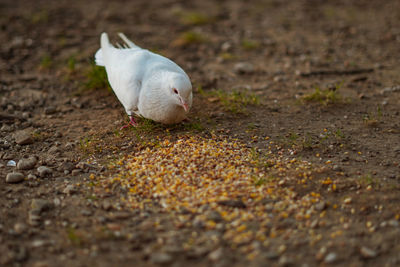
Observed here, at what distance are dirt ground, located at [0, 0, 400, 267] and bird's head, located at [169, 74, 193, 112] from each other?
15.5 inches

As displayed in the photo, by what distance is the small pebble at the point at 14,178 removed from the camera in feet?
12.0

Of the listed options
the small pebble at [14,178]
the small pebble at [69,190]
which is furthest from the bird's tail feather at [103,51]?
the small pebble at [69,190]

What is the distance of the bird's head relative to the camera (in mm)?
3961

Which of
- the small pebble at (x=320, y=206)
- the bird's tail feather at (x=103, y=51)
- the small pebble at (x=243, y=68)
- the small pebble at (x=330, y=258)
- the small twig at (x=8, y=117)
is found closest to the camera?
the small pebble at (x=330, y=258)

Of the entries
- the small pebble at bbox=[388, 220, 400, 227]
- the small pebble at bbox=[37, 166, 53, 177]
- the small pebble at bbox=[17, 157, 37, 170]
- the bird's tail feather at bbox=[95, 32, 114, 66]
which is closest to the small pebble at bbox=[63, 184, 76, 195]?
the small pebble at bbox=[37, 166, 53, 177]

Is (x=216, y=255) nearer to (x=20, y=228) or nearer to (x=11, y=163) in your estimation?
(x=20, y=228)

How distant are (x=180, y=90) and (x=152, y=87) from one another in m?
0.33

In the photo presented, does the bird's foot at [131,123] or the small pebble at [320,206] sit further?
the bird's foot at [131,123]

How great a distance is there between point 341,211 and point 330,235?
30 cm

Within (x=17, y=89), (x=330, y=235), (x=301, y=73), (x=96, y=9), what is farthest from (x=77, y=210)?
(x=96, y=9)

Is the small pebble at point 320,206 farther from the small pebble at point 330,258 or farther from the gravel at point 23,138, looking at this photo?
the gravel at point 23,138

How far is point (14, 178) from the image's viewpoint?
12.0ft

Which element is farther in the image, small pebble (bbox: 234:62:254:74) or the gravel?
small pebble (bbox: 234:62:254:74)

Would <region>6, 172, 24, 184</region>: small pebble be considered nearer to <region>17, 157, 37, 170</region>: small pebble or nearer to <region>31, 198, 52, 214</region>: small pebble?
<region>17, 157, 37, 170</region>: small pebble
